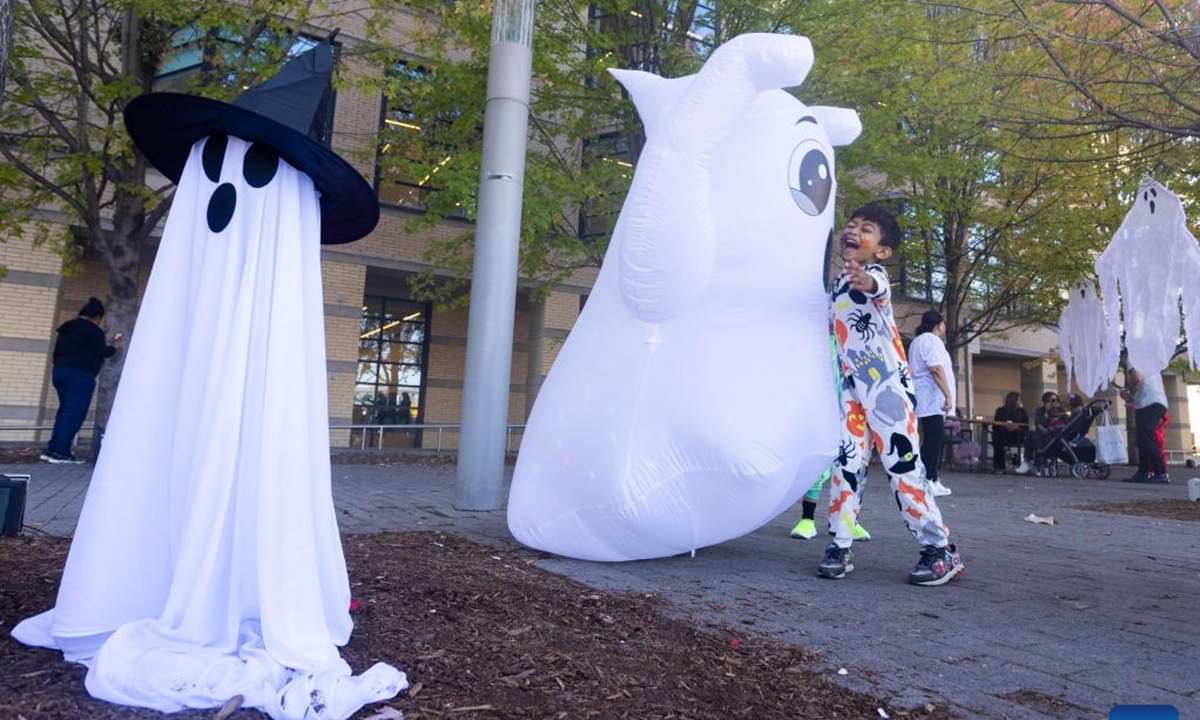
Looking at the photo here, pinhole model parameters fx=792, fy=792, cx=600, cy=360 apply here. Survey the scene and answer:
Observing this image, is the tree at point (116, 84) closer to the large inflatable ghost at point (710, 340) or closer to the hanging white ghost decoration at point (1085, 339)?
the large inflatable ghost at point (710, 340)

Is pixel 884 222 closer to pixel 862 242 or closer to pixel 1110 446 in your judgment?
pixel 862 242

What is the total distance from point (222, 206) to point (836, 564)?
3394 millimetres

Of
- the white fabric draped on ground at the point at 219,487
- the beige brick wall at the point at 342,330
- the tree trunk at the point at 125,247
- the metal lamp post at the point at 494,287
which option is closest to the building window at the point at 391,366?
the beige brick wall at the point at 342,330

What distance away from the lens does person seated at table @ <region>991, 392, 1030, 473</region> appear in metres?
17.2

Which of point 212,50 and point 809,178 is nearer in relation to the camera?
point 809,178

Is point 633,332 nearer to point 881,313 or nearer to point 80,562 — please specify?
point 881,313

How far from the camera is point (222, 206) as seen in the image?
2637 millimetres

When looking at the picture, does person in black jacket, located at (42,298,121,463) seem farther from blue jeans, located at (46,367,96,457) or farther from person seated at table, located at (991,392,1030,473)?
person seated at table, located at (991,392,1030,473)

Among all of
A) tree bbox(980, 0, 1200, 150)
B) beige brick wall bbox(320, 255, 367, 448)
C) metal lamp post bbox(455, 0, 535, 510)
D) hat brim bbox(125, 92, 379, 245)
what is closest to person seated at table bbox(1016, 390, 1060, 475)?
tree bbox(980, 0, 1200, 150)

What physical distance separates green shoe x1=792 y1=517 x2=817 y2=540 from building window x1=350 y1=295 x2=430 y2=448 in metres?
12.5

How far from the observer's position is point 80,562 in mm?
2359

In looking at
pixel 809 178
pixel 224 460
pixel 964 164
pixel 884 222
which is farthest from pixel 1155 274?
pixel 224 460

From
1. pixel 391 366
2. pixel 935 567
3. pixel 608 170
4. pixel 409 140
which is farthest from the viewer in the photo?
pixel 391 366

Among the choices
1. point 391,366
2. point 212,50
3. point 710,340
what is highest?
point 212,50
